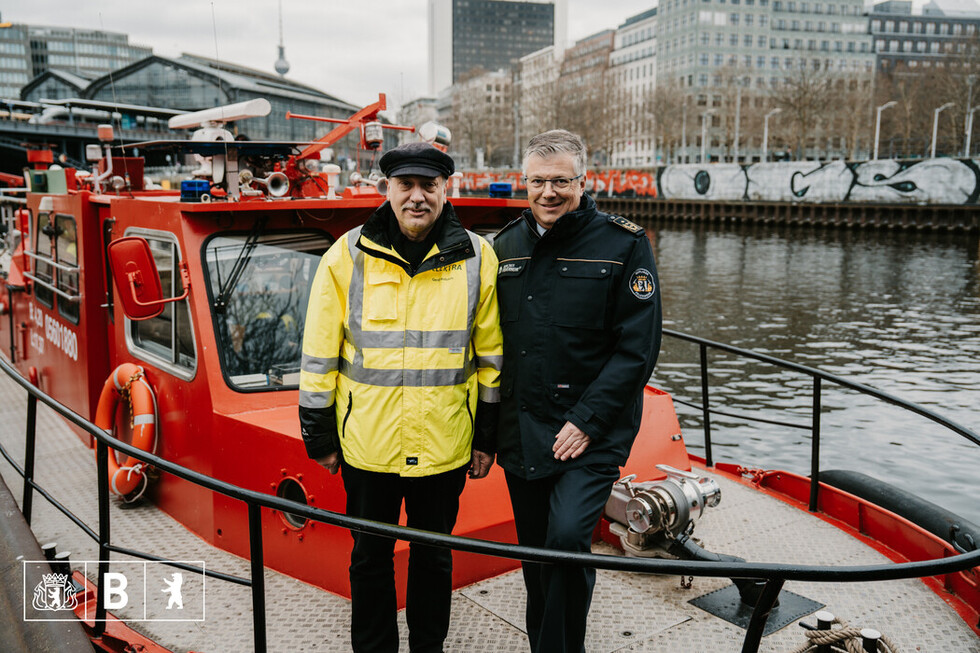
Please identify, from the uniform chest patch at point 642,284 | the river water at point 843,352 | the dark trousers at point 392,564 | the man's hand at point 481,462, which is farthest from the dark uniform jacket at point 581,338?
the river water at point 843,352

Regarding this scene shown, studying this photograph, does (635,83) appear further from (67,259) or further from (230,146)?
(230,146)

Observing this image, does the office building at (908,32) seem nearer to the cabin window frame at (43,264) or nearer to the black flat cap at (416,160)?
the cabin window frame at (43,264)

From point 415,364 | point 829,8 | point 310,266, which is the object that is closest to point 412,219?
point 415,364

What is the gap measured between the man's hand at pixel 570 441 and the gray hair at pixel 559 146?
3.00ft

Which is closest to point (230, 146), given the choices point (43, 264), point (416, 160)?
point (416, 160)

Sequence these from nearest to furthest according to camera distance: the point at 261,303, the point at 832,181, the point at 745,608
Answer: the point at 745,608
the point at 261,303
the point at 832,181

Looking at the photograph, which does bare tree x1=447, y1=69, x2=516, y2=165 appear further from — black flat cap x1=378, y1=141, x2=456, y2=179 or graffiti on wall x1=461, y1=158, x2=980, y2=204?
black flat cap x1=378, y1=141, x2=456, y2=179

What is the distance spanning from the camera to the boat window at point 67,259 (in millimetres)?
5871

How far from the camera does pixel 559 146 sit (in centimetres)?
277

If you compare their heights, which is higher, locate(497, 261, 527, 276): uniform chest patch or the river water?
locate(497, 261, 527, 276): uniform chest patch

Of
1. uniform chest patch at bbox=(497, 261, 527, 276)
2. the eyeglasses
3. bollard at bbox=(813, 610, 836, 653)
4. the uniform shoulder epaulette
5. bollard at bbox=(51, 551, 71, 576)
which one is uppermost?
the eyeglasses

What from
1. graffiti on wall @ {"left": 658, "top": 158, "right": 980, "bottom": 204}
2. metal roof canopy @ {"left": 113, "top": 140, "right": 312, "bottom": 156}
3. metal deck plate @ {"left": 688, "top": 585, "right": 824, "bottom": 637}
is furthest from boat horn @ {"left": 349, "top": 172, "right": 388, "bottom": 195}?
graffiti on wall @ {"left": 658, "top": 158, "right": 980, "bottom": 204}

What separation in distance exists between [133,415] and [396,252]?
2.60 m

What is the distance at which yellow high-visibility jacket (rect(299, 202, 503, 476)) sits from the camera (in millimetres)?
2812
